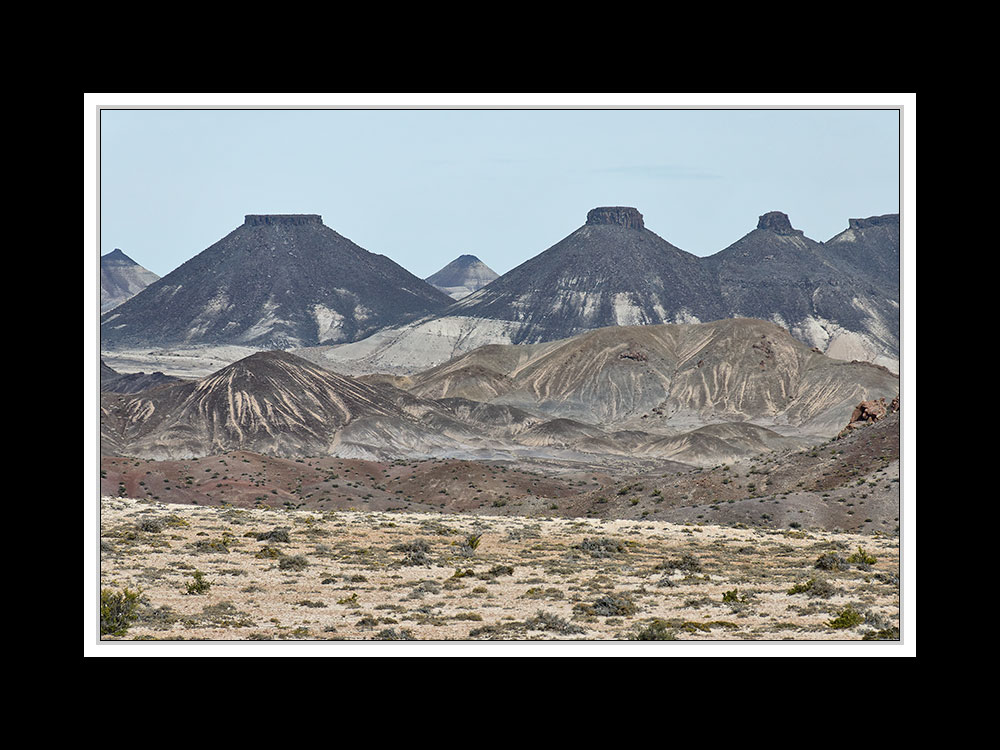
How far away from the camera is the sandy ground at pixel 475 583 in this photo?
2384cm

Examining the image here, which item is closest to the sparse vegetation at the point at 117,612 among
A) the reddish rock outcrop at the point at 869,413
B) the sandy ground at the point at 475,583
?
the sandy ground at the point at 475,583

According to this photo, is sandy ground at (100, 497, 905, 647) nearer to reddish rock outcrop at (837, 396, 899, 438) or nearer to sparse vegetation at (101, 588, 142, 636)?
sparse vegetation at (101, 588, 142, 636)

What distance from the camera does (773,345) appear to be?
196000 mm

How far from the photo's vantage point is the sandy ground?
78.2ft

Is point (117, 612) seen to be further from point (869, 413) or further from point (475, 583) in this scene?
point (869, 413)

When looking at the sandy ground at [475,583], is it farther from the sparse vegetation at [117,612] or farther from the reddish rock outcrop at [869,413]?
the reddish rock outcrop at [869,413]

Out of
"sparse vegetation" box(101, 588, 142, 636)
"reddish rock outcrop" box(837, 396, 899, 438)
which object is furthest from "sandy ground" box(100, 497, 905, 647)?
"reddish rock outcrop" box(837, 396, 899, 438)

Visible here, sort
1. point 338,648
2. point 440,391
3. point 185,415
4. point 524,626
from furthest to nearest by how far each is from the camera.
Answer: point 440,391 < point 185,415 < point 524,626 < point 338,648

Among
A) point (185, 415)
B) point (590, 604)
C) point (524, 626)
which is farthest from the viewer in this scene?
point (185, 415)

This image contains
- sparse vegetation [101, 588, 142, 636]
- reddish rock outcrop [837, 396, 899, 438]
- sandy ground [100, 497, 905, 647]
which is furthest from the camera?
reddish rock outcrop [837, 396, 899, 438]

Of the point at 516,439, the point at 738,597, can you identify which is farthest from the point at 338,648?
the point at 516,439
